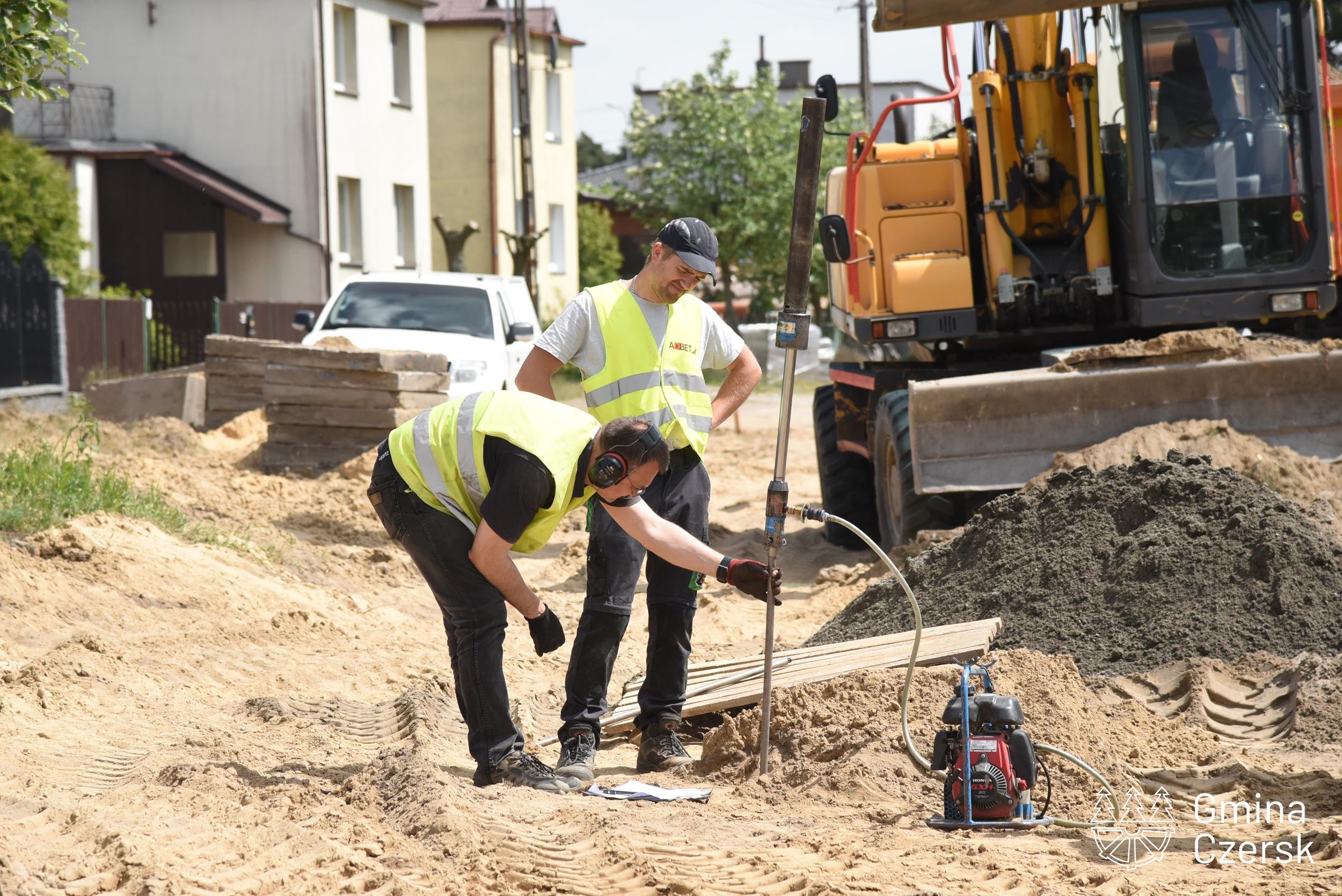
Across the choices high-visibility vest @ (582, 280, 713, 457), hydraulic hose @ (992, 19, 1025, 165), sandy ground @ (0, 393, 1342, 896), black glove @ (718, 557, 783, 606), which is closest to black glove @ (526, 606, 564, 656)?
sandy ground @ (0, 393, 1342, 896)

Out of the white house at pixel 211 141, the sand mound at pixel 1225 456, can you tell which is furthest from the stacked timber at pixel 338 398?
the white house at pixel 211 141

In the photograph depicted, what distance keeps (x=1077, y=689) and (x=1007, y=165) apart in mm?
4905

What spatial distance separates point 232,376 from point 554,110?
Answer: 2565 centimetres

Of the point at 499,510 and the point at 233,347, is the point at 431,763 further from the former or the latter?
the point at 233,347

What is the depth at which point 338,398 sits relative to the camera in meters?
12.8

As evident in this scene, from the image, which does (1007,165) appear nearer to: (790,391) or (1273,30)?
(1273,30)

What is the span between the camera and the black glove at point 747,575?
4.55 meters

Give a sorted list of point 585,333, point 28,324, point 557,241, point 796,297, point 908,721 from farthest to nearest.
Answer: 1. point 557,241
2. point 28,324
3. point 585,333
4. point 908,721
5. point 796,297

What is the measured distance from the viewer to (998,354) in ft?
32.9

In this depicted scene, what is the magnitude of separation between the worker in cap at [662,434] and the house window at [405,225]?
2698cm

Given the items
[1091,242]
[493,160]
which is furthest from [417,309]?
[493,160]

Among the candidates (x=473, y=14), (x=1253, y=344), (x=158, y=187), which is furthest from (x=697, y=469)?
(x=473, y=14)

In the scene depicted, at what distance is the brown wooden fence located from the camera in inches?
832

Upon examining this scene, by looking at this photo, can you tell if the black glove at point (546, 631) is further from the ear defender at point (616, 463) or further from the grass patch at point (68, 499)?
the grass patch at point (68, 499)
